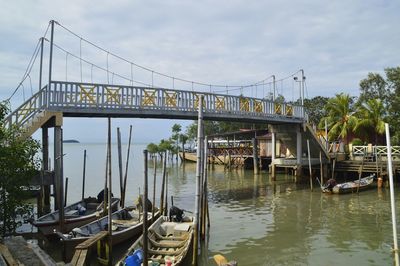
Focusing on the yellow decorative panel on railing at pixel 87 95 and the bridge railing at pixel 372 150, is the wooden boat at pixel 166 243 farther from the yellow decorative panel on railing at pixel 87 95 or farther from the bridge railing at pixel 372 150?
the bridge railing at pixel 372 150

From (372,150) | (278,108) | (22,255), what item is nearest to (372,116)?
(372,150)

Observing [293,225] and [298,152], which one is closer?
[293,225]

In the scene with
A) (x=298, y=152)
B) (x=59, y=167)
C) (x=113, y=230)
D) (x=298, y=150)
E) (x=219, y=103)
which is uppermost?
(x=219, y=103)

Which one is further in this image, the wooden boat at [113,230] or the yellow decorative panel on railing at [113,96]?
the yellow decorative panel on railing at [113,96]

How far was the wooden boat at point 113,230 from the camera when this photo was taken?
12873 mm

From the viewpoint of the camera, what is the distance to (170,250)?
12.8 meters

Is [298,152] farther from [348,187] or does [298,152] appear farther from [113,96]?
[113,96]

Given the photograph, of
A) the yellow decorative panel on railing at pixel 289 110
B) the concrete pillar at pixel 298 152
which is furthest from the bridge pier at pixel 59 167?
the concrete pillar at pixel 298 152

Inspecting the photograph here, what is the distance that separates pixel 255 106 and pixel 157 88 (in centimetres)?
939

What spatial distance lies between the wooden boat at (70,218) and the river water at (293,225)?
5.23 metres

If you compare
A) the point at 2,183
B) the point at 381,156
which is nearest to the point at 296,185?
the point at 381,156

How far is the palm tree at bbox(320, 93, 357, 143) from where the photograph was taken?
41.2 meters

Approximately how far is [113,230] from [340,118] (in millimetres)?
34367

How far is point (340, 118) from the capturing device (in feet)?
143
